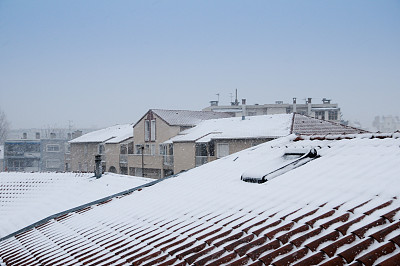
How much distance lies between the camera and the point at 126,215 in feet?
21.8

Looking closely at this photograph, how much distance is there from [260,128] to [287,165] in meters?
24.8

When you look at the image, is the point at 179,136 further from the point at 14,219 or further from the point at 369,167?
the point at 369,167

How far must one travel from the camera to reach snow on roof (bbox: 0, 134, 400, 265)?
3.42 metres

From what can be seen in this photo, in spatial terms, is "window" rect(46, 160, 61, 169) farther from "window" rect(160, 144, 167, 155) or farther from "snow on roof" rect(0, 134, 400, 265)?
"snow on roof" rect(0, 134, 400, 265)

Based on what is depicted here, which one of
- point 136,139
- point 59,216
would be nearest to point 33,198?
point 59,216

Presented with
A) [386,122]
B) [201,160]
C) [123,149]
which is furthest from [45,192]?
[386,122]

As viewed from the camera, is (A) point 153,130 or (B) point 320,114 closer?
(A) point 153,130

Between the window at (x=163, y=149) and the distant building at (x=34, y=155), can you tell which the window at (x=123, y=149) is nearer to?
the window at (x=163, y=149)

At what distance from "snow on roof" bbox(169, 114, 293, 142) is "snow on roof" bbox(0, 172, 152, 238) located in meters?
15.1

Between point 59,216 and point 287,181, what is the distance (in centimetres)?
538

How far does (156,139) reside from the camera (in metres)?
38.4

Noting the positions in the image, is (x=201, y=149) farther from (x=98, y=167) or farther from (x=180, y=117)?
(x=98, y=167)

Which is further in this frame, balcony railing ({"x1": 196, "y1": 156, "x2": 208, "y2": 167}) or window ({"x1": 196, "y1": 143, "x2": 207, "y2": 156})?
window ({"x1": 196, "y1": 143, "x2": 207, "y2": 156})

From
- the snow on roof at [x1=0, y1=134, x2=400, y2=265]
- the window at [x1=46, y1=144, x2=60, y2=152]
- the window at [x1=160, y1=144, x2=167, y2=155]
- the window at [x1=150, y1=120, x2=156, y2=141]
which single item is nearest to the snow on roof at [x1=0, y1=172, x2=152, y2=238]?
the snow on roof at [x1=0, y1=134, x2=400, y2=265]
